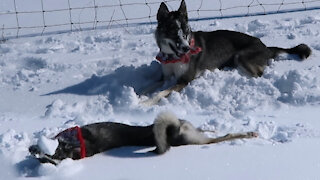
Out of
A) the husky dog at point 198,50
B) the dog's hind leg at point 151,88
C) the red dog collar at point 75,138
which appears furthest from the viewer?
the husky dog at point 198,50

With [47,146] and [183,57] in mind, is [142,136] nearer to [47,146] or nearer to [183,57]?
[47,146]

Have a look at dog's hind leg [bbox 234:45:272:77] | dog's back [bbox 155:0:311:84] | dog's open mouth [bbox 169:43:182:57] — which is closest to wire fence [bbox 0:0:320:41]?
dog's back [bbox 155:0:311:84]

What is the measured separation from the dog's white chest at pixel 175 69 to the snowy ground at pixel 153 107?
0.20m

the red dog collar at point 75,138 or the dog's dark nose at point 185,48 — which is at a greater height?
the dog's dark nose at point 185,48

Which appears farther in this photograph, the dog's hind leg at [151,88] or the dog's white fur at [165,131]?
the dog's hind leg at [151,88]

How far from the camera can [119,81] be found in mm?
5957

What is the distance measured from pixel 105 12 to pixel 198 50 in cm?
336

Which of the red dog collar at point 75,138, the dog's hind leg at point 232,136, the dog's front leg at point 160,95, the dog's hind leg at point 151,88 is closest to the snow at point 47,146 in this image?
the red dog collar at point 75,138

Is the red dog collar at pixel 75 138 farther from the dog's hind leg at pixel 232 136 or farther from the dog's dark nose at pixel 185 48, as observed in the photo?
the dog's dark nose at pixel 185 48

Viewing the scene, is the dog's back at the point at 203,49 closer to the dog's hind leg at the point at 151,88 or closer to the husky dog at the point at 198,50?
the husky dog at the point at 198,50

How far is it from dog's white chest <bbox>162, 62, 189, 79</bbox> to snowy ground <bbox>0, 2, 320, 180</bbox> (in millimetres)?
204

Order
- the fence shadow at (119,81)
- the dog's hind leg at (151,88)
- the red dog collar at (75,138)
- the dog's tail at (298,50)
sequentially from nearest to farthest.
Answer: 1. the red dog collar at (75,138)
2. the fence shadow at (119,81)
3. the dog's hind leg at (151,88)
4. the dog's tail at (298,50)

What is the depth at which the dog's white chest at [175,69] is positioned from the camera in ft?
19.9

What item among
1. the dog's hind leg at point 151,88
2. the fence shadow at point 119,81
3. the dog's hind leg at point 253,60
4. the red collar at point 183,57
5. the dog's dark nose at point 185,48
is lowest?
the dog's hind leg at point 151,88
